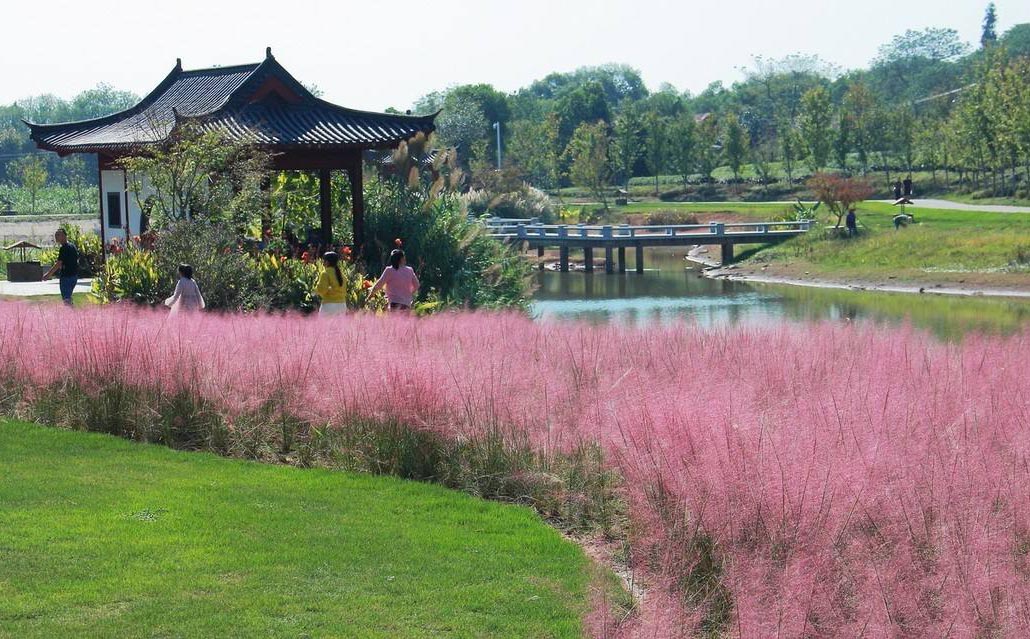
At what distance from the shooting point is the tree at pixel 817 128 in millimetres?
70125

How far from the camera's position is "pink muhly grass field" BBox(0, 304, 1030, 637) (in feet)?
17.6

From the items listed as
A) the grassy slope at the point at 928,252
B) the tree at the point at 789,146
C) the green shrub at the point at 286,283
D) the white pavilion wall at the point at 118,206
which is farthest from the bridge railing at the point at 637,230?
the green shrub at the point at 286,283

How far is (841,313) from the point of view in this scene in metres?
34.8

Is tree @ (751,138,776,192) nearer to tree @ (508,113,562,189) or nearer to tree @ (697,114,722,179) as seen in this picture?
tree @ (697,114,722,179)

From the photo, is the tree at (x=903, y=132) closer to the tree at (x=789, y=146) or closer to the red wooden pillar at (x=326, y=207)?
the tree at (x=789, y=146)

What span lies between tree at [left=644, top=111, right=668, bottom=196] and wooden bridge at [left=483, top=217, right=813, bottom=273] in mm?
28183

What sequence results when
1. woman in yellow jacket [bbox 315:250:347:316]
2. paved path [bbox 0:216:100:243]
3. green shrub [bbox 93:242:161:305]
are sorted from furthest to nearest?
paved path [bbox 0:216:100:243] → green shrub [bbox 93:242:161:305] → woman in yellow jacket [bbox 315:250:347:316]

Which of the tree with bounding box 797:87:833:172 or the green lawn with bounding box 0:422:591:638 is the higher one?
the tree with bounding box 797:87:833:172

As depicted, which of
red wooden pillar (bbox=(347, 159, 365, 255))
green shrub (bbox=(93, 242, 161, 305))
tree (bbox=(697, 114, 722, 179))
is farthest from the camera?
tree (bbox=(697, 114, 722, 179))

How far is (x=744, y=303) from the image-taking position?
38250 mm

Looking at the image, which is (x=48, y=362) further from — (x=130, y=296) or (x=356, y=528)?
(x=130, y=296)

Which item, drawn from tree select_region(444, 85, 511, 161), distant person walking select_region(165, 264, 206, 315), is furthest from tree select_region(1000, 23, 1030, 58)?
distant person walking select_region(165, 264, 206, 315)

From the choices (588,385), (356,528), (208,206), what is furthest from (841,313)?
(356,528)

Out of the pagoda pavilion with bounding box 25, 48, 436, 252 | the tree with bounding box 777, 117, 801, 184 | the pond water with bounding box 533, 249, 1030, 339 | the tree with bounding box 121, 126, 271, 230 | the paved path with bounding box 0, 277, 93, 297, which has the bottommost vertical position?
the pond water with bounding box 533, 249, 1030, 339
